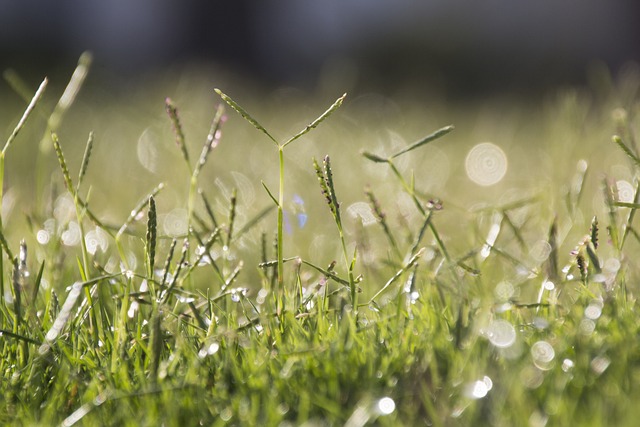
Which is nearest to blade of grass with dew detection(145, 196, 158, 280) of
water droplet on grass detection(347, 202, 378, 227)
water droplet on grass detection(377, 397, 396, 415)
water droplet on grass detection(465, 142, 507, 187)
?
water droplet on grass detection(377, 397, 396, 415)

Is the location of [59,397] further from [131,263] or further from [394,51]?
[394,51]

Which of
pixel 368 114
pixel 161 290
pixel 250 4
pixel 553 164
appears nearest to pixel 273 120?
pixel 368 114

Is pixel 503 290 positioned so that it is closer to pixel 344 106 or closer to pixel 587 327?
pixel 587 327

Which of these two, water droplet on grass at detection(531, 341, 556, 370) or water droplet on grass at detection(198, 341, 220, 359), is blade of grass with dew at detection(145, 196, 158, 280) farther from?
water droplet on grass at detection(531, 341, 556, 370)

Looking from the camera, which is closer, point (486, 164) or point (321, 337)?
point (321, 337)

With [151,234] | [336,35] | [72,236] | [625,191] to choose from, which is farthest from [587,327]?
[336,35]
